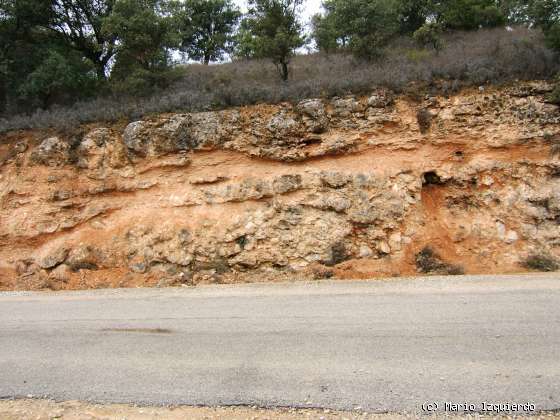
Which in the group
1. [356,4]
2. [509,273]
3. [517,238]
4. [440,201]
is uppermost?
[356,4]

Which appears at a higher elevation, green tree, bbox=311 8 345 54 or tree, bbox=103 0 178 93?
green tree, bbox=311 8 345 54

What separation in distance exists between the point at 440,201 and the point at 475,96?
361 cm

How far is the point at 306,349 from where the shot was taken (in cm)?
543

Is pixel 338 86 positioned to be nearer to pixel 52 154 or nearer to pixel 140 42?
pixel 140 42

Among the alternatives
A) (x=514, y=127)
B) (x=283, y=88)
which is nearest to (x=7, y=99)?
(x=283, y=88)

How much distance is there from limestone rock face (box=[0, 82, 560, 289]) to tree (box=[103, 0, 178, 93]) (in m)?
4.15

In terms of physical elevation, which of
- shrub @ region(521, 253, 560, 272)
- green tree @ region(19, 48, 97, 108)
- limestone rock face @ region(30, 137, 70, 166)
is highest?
green tree @ region(19, 48, 97, 108)

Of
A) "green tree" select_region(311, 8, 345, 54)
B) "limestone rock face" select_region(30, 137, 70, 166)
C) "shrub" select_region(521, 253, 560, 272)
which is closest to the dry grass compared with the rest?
"limestone rock face" select_region(30, 137, 70, 166)

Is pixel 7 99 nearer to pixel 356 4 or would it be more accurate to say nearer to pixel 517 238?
pixel 356 4

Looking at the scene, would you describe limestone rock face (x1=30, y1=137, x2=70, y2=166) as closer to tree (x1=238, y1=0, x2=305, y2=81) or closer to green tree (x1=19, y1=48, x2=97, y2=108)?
green tree (x1=19, y1=48, x2=97, y2=108)

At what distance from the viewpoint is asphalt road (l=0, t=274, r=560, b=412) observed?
14.4 ft

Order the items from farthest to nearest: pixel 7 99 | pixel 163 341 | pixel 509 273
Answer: pixel 7 99 → pixel 509 273 → pixel 163 341

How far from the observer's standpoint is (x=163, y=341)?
610 centimetres

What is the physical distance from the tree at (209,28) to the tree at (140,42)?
12800mm
